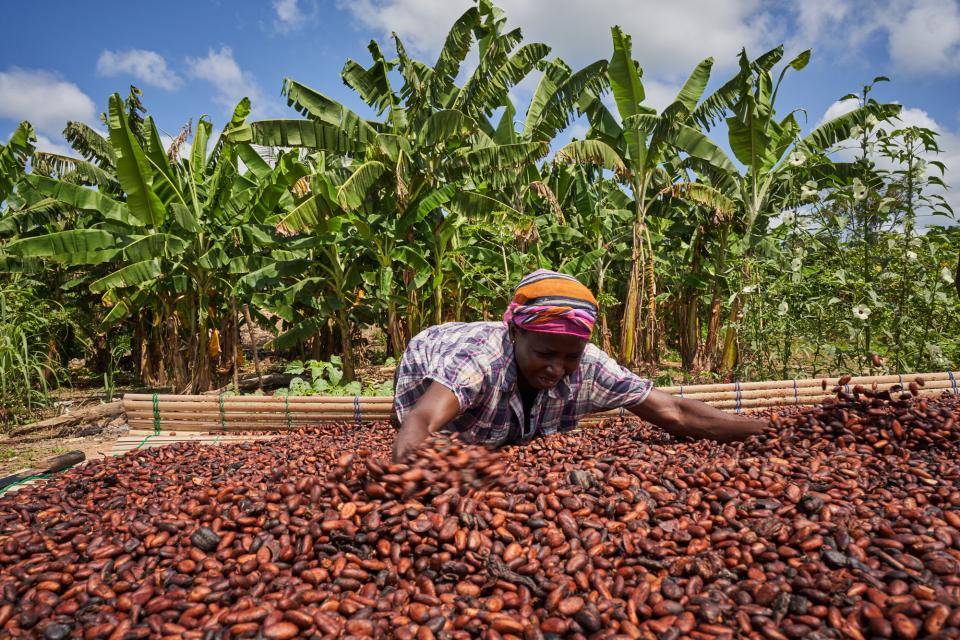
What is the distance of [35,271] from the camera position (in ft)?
26.3

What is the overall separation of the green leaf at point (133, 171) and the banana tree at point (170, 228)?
0.01 metres

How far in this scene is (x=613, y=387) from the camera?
8.86 ft

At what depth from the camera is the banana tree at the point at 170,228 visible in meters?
6.31

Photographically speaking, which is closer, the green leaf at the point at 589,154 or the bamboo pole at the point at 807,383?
the bamboo pole at the point at 807,383

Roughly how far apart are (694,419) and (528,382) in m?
0.83

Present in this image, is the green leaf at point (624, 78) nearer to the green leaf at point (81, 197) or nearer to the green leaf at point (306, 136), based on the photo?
the green leaf at point (306, 136)

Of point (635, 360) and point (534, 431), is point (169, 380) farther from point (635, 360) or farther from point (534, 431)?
point (534, 431)

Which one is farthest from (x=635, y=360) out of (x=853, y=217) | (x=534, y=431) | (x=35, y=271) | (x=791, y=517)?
(x=35, y=271)

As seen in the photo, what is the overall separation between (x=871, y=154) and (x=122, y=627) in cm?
542

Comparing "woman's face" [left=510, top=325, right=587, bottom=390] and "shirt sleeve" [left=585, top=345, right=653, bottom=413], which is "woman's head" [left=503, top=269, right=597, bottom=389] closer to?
"woman's face" [left=510, top=325, right=587, bottom=390]

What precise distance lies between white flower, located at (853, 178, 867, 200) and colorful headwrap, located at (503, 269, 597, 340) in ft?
11.3

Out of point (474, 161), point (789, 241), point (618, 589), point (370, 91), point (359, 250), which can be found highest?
point (370, 91)

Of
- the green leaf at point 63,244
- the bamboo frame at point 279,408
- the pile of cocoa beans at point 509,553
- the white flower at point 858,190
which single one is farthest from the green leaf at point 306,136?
the pile of cocoa beans at point 509,553

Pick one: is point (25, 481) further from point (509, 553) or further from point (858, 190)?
point (858, 190)
